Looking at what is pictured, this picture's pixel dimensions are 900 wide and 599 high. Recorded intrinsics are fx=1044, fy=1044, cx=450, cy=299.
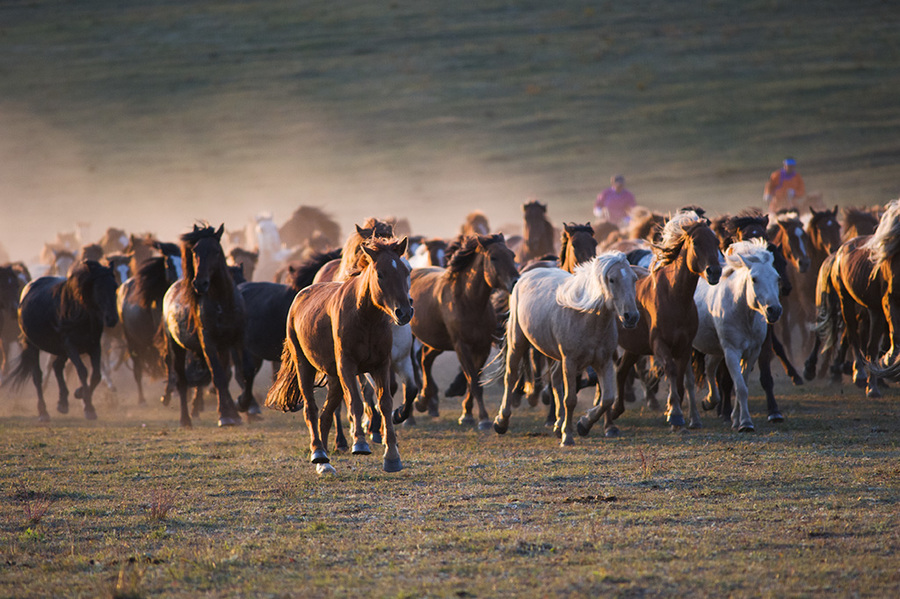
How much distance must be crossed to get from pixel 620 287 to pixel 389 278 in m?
2.38

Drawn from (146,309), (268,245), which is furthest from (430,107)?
(146,309)

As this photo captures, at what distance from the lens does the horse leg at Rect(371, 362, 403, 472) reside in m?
7.73

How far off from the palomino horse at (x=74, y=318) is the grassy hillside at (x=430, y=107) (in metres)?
28.1

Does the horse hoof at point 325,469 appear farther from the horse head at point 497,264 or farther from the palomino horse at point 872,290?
the palomino horse at point 872,290

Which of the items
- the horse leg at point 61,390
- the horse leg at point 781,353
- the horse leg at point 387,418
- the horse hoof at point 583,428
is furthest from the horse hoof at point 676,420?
the horse leg at point 61,390

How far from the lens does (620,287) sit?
28.9 feet

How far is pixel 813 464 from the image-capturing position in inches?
302

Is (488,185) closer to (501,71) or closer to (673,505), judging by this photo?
(501,71)

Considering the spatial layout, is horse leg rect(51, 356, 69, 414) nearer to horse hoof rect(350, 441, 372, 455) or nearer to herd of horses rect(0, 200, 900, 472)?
herd of horses rect(0, 200, 900, 472)

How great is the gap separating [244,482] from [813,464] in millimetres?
4201

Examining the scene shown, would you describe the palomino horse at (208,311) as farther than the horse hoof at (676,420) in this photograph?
Yes

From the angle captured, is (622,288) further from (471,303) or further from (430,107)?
(430,107)

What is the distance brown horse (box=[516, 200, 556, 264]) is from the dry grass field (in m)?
2.54

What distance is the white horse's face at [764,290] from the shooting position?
9.28 metres
